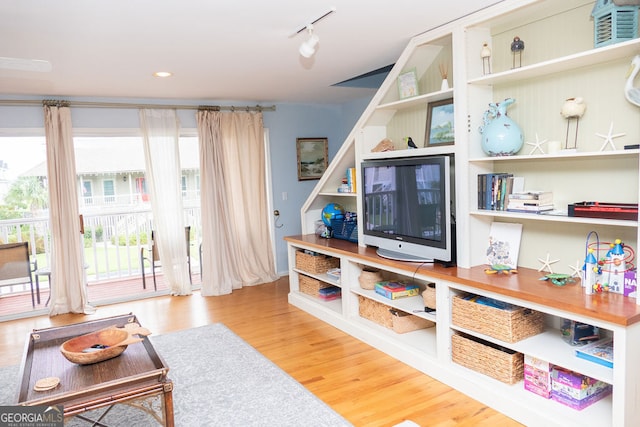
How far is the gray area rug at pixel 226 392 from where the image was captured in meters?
2.61

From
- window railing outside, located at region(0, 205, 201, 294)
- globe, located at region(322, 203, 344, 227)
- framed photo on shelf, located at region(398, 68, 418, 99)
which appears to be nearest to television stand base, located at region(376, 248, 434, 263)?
globe, located at region(322, 203, 344, 227)

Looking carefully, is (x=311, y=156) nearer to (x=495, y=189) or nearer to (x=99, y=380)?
(x=495, y=189)

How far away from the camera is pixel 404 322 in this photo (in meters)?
3.45

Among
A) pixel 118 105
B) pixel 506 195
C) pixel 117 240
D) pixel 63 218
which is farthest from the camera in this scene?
pixel 117 240

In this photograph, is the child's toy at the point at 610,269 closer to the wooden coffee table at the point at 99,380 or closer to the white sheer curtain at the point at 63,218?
the wooden coffee table at the point at 99,380

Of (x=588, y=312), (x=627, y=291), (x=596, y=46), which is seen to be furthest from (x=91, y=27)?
(x=627, y=291)

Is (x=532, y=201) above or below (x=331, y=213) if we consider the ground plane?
above

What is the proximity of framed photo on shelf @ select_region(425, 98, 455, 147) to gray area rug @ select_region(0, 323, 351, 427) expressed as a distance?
6.37 ft

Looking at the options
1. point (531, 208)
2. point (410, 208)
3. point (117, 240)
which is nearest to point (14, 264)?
point (117, 240)

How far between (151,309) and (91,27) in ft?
10.0

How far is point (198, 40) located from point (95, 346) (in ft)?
6.31

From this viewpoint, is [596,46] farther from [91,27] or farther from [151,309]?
[151,309]

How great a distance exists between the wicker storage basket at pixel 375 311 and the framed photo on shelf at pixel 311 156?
2667mm

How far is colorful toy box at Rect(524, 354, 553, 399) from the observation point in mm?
2422
